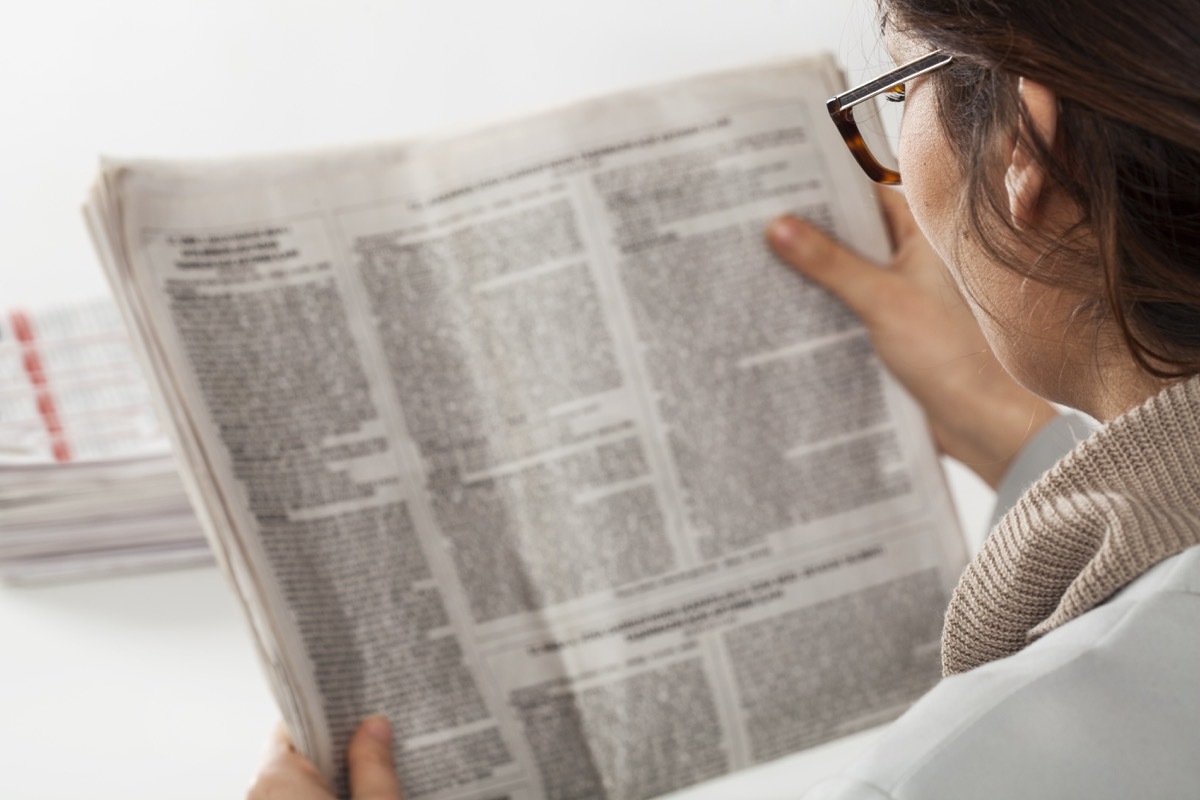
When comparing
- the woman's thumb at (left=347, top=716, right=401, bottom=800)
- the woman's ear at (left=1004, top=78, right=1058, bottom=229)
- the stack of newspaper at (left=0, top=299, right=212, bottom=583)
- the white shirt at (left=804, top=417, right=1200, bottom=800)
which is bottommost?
the woman's thumb at (left=347, top=716, right=401, bottom=800)

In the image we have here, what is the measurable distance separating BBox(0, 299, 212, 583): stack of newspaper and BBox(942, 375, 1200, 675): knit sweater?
560 millimetres

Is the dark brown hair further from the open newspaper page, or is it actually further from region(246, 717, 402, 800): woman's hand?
region(246, 717, 402, 800): woman's hand

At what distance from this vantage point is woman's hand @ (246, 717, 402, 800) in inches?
23.2

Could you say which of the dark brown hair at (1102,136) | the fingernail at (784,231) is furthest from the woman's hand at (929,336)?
the dark brown hair at (1102,136)

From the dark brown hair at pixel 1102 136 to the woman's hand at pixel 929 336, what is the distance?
25cm

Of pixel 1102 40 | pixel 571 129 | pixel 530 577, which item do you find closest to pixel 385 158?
pixel 571 129

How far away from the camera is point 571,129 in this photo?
2.10 ft

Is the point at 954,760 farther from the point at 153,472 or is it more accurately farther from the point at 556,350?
the point at 153,472

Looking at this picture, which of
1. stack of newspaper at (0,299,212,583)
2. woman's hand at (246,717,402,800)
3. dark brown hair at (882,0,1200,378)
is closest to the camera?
dark brown hair at (882,0,1200,378)

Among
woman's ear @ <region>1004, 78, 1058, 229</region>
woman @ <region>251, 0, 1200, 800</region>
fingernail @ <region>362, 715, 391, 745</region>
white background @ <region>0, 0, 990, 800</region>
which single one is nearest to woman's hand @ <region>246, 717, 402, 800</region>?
fingernail @ <region>362, 715, 391, 745</region>

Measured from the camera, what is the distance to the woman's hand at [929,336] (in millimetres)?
667

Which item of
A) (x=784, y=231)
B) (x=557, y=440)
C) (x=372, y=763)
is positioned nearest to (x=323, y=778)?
(x=372, y=763)

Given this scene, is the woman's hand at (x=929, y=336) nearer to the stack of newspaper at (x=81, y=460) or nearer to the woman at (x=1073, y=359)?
the woman at (x=1073, y=359)

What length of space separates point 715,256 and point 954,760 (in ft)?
1.23
